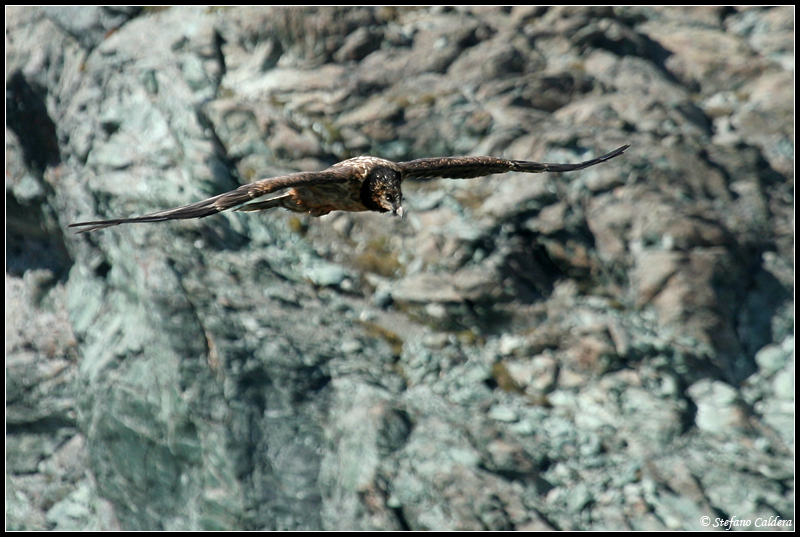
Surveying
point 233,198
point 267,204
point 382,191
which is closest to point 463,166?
point 382,191

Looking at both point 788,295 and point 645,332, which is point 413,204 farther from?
point 788,295

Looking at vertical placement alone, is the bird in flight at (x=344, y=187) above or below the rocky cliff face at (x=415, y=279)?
above

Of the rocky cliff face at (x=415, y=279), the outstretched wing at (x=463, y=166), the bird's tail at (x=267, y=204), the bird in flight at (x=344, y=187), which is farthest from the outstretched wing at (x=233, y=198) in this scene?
the rocky cliff face at (x=415, y=279)

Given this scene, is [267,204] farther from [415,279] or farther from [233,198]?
[415,279]

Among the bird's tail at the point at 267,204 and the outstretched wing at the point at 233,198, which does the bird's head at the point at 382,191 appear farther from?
the bird's tail at the point at 267,204

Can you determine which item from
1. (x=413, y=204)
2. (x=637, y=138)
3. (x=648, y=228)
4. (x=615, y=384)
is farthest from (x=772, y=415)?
(x=413, y=204)

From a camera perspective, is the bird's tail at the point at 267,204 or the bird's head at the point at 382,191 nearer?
the bird's tail at the point at 267,204
